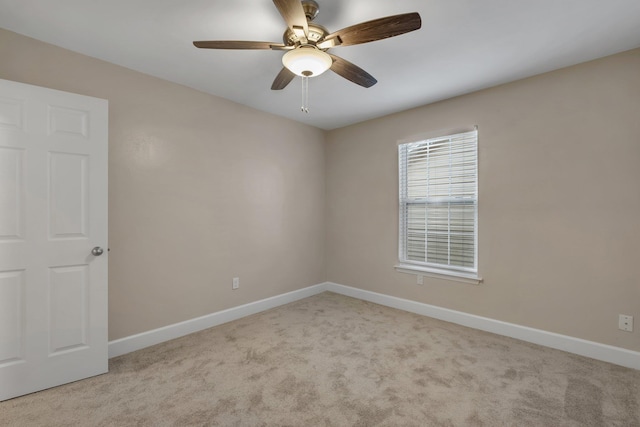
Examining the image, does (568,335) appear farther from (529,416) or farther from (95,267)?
(95,267)

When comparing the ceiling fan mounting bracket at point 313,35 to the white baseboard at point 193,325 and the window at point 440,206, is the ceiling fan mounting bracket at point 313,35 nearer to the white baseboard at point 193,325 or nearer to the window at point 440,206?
the window at point 440,206

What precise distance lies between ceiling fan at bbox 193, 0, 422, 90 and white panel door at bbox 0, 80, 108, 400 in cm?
127

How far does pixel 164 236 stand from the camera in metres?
2.79

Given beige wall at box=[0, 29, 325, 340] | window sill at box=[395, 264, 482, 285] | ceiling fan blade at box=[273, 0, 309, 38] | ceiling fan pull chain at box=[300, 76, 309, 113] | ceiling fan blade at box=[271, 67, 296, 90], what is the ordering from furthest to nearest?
window sill at box=[395, 264, 482, 285]
ceiling fan pull chain at box=[300, 76, 309, 113]
beige wall at box=[0, 29, 325, 340]
ceiling fan blade at box=[271, 67, 296, 90]
ceiling fan blade at box=[273, 0, 309, 38]

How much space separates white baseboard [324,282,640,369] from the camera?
2309 mm

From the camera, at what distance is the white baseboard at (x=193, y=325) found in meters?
2.50

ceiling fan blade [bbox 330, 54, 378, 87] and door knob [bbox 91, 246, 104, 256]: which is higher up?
ceiling fan blade [bbox 330, 54, 378, 87]

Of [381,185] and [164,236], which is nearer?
[164,236]

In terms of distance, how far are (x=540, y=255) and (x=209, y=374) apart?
3.06 meters

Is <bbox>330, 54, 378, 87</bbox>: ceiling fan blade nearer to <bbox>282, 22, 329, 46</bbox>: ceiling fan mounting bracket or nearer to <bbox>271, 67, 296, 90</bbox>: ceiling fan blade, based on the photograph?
<bbox>282, 22, 329, 46</bbox>: ceiling fan mounting bracket

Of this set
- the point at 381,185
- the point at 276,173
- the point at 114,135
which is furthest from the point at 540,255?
the point at 114,135

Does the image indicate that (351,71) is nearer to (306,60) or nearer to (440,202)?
(306,60)

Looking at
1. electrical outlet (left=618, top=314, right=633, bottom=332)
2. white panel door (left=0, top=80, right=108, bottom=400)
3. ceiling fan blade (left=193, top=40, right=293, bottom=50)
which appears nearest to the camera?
ceiling fan blade (left=193, top=40, right=293, bottom=50)

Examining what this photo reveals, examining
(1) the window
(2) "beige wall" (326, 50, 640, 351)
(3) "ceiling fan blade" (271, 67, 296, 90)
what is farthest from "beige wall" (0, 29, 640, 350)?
(3) "ceiling fan blade" (271, 67, 296, 90)
